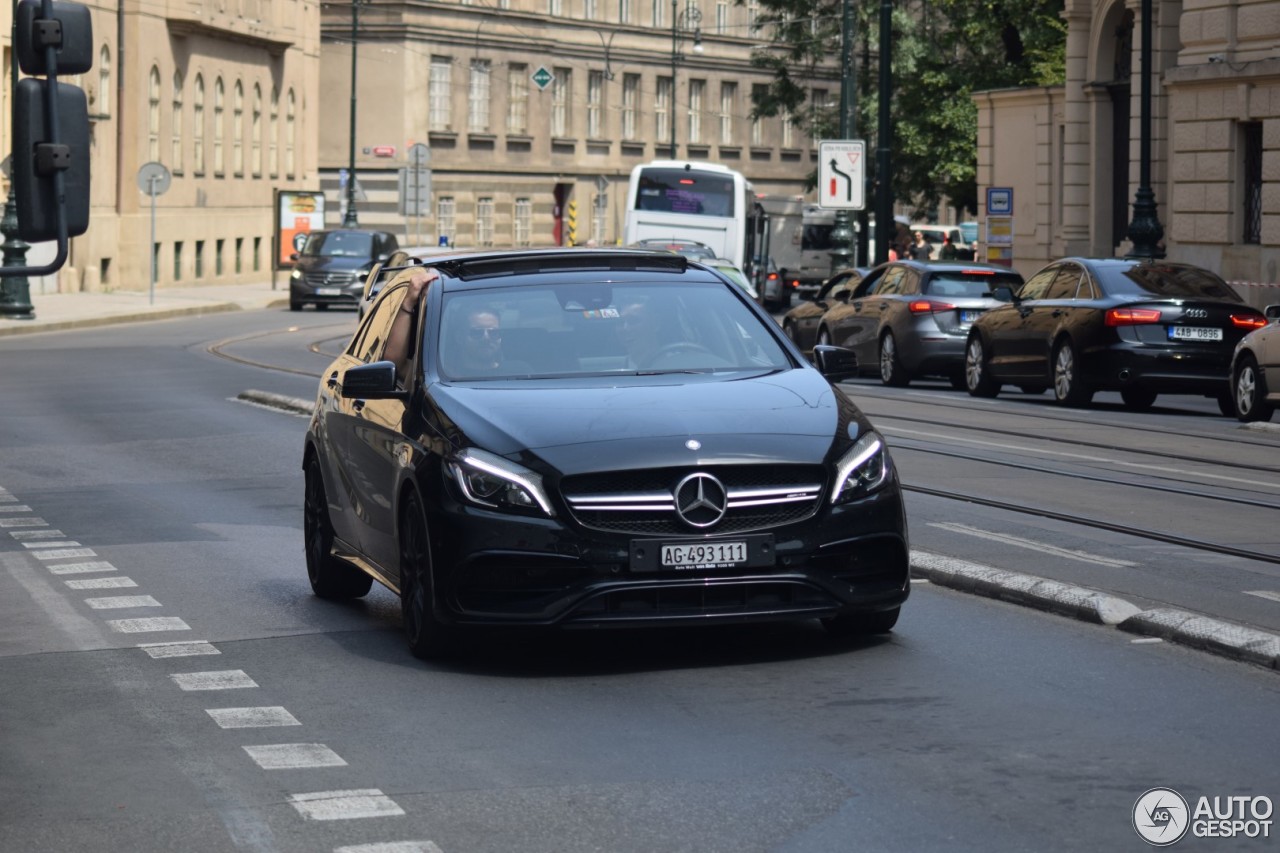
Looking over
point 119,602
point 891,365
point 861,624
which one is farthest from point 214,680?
point 891,365

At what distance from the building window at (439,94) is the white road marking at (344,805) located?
7535 cm

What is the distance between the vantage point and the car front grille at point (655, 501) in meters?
8.40

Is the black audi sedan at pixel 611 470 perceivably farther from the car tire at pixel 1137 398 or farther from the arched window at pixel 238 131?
the arched window at pixel 238 131

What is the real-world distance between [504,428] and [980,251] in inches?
1452

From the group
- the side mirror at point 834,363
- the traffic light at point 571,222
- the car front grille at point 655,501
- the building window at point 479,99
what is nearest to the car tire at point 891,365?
the side mirror at point 834,363

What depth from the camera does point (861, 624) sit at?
9.25m

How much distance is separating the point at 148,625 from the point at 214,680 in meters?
1.47

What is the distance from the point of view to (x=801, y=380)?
948 cm

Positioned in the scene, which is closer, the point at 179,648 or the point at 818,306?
the point at 179,648

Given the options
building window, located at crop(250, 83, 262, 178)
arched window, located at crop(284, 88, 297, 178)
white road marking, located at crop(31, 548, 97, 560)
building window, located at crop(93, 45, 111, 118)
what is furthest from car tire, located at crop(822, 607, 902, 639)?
arched window, located at crop(284, 88, 297, 178)

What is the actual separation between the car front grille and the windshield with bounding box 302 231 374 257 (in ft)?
153

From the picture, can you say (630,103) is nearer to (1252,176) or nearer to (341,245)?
(341,245)

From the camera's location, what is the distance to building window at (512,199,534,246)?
279 feet

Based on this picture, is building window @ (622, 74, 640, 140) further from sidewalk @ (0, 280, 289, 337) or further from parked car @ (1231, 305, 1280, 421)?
parked car @ (1231, 305, 1280, 421)
